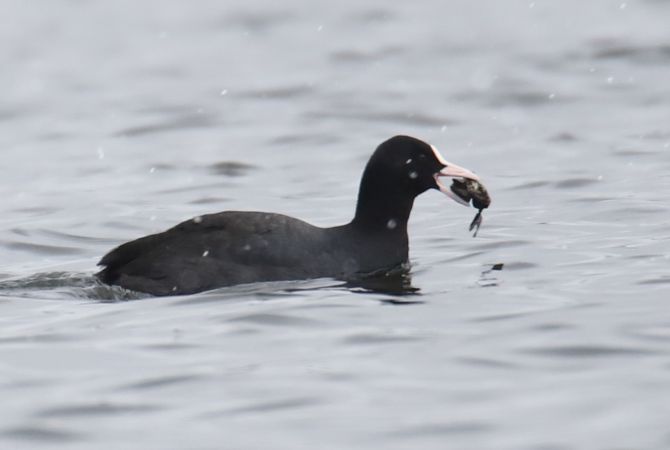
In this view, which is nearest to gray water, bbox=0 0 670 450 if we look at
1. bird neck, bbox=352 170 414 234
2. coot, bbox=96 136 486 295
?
coot, bbox=96 136 486 295

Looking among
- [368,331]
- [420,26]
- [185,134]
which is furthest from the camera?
[420,26]

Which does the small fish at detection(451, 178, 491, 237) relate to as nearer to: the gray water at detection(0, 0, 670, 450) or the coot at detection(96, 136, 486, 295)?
the coot at detection(96, 136, 486, 295)

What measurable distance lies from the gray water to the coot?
0.50ft

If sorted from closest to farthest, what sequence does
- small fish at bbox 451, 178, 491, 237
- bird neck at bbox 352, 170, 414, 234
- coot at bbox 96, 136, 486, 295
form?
coot at bbox 96, 136, 486, 295 < bird neck at bbox 352, 170, 414, 234 < small fish at bbox 451, 178, 491, 237

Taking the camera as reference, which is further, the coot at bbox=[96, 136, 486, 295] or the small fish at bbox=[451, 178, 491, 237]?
the small fish at bbox=[451, 178, 491, 237]

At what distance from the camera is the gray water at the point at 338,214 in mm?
7629

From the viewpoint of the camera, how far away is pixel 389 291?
10242mm

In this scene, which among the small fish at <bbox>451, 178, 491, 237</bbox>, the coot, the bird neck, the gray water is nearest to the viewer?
the gray water

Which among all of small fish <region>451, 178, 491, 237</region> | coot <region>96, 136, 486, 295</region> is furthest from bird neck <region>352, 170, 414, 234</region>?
small fish <region>451, 178, 491, 237</region>

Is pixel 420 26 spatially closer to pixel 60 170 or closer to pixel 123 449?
pixel 60 170

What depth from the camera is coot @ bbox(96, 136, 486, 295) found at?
10203 mm

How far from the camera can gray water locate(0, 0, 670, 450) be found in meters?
7.63

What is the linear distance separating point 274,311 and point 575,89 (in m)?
12.3

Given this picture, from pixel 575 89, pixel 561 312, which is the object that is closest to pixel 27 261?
pixel 561 312
